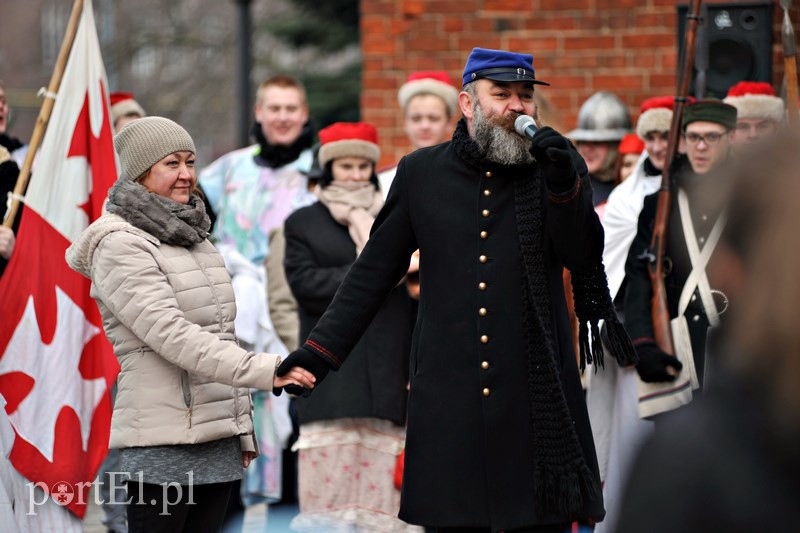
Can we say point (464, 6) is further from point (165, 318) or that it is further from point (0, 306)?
point (165, 318)

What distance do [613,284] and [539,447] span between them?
2.35m

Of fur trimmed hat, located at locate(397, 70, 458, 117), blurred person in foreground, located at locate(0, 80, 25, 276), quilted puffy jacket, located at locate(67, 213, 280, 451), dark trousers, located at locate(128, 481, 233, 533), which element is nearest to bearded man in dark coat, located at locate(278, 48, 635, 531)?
quilted puffy jacket, located at locate(67, 213, 280, 451)

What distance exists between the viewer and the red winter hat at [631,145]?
292 inches

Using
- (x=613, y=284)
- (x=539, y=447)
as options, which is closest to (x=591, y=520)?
(x=539, y=447)

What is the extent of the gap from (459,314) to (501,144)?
54cm

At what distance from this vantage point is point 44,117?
5.91 meters

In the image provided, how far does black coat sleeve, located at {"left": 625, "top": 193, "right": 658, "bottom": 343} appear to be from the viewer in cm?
596

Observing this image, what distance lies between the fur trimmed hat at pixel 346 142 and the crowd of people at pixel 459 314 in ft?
0.05

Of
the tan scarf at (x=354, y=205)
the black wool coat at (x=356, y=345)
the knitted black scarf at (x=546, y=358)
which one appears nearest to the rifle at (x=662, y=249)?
the black wool coat at (x=356, y=345)

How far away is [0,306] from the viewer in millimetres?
5539

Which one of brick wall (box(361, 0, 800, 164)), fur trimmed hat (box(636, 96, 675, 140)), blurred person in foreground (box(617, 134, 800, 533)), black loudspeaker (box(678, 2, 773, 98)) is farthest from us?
brick wall (box(361, 0, 800, 164))

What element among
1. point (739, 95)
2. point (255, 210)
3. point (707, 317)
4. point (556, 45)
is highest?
point (556, 45)

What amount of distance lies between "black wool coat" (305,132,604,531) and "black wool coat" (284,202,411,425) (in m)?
1.85

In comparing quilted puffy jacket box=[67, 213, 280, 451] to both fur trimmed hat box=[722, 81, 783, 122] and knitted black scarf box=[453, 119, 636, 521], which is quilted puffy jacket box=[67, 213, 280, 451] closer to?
knitted black scarf box=[453, 119, 636, 521]
